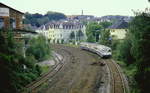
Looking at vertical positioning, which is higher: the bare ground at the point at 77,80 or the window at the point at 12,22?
the window at the point at 12,22

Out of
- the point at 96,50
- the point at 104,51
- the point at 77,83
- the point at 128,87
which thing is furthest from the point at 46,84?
the point at 96,50

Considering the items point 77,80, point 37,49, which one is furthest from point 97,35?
point 77,80

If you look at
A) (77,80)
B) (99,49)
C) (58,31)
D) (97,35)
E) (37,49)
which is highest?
(58,31)

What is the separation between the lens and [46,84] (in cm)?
2639

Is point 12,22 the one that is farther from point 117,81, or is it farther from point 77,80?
point 117,81

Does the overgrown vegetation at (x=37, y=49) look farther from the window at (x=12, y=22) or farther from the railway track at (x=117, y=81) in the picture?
the railway track at (x=117, y=81)

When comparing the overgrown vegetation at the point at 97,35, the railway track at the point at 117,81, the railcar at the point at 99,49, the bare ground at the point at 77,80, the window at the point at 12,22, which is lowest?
the bare ground at the point at 77,80

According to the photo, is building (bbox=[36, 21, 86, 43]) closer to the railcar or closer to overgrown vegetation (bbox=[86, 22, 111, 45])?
overgrown vegetation (bbox=[86, 22, 111, 45])

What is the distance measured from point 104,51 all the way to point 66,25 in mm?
66381

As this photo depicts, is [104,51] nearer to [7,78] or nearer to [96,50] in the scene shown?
[96,50]

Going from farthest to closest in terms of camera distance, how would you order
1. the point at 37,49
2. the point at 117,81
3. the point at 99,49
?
the point at 99,49 → the point at 37,49 → the point at 117,81

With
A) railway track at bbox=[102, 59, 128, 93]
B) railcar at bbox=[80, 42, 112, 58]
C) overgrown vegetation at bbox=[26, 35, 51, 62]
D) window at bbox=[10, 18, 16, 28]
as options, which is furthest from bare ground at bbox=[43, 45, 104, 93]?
window at bbox=[10, 18, 16, 28]

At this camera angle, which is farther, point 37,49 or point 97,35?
point 97,35

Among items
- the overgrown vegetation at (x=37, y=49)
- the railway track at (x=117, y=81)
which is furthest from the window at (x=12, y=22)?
the railway track at (x=117, y=81)
